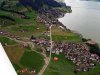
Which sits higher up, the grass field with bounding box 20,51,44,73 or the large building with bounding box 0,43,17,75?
the large building with bounding box 0,43,17,75

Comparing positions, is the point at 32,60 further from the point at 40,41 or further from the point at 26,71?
the point at 40,41

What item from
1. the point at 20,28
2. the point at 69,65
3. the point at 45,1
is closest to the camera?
the point at 69,65

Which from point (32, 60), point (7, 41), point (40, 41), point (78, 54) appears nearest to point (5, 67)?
point (32, 60)

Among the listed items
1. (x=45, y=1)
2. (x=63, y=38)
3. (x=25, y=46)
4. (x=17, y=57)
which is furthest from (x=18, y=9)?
(x=17, y=57)

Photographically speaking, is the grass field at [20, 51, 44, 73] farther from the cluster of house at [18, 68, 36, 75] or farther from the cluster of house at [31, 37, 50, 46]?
the cluster of house at [31, 37, 50, 46]

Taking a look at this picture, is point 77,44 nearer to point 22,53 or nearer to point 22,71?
point 22,53

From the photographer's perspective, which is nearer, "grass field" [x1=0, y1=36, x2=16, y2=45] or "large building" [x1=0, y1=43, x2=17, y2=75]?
"large building" [x1=0, y1=43, x2=17, y2=75]

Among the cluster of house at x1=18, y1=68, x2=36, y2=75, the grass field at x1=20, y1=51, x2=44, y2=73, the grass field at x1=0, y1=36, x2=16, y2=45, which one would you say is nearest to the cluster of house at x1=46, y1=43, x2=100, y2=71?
the grass field at x1=20, y1=51, x2=44, y2=73

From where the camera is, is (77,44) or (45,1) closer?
(77,44)

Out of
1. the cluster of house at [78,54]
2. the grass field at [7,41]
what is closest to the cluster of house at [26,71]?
the cluster of house at [78,54]
